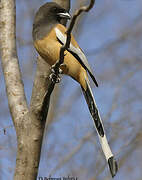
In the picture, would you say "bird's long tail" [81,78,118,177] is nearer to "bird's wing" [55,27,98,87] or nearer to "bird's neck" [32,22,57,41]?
"bird's wing" [55,27,98,87]

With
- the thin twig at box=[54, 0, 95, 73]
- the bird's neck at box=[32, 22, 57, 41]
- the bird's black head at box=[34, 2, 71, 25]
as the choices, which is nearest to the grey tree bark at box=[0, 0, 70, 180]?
the bird's black head at box=[34, 2, 71, 25]

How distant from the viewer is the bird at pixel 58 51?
3.45 metres

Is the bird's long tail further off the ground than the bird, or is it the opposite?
the bird

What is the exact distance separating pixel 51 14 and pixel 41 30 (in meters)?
0.27

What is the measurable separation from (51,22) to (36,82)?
0.74m

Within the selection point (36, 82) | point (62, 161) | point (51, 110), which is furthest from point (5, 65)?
point (51, 110)

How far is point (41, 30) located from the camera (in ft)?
12.0

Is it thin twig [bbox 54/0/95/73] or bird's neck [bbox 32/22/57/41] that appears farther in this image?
bird's neck [bbox 32/22/57/41]

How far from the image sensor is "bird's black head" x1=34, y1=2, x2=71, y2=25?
3.71 m

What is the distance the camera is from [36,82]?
3385 millimetres

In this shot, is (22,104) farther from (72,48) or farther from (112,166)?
(112,166)

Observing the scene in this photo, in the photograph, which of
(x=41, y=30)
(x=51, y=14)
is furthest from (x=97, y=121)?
(x=51, y=14)

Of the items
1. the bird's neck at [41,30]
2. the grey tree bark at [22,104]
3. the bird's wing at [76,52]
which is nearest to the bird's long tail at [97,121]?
the bird's wing at [76,52]

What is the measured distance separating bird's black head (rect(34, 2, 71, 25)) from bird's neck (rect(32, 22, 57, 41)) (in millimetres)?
59
